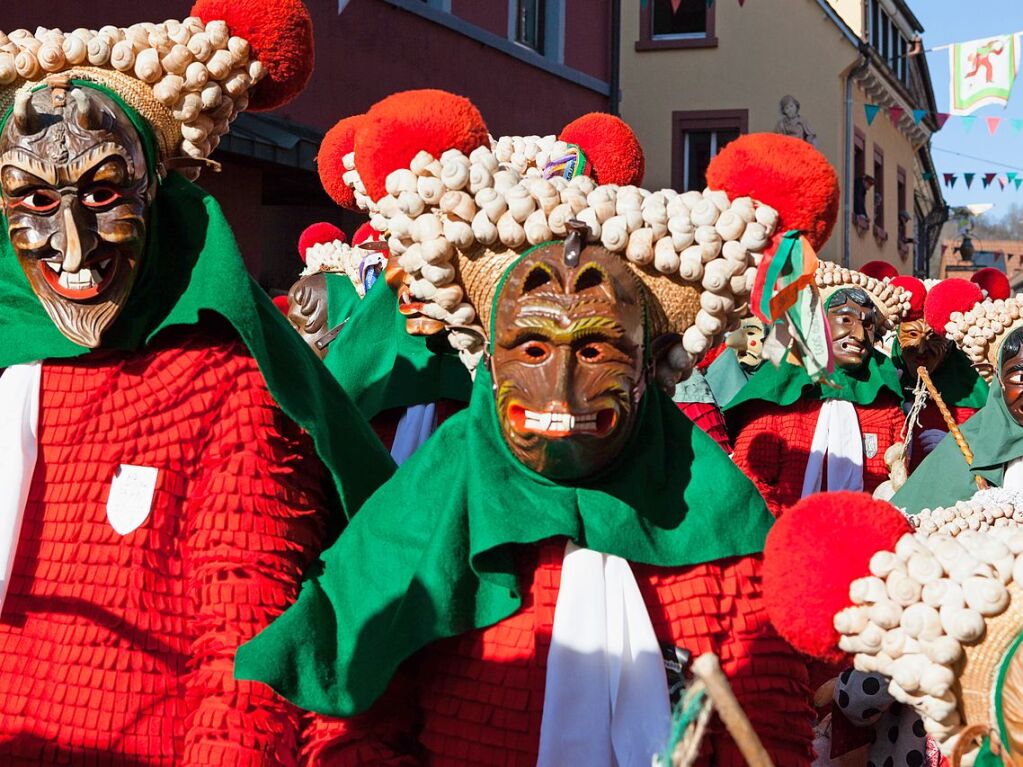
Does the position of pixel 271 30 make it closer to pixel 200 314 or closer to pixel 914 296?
pixel 200 314

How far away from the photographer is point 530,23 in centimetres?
1670

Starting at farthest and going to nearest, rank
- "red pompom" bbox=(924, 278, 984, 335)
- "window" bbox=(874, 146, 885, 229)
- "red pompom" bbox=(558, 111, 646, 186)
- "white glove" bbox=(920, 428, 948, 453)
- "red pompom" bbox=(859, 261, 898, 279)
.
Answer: "window" bbox=(874, 146, 885, 229) < "red pompom" bbox=(859, 261, 898, 279) < "red pompom" bbox=(924, 278, 984, 335) < "white glove" bbox=(920, 428, 948, 453) < "red pompom" bbox=(558, 111, 646, 186)

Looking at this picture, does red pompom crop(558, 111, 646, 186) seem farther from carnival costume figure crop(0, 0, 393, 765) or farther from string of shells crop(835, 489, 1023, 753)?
string of shells crop(835, 489, 1023, 753)

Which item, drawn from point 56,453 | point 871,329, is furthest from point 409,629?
point 871,329

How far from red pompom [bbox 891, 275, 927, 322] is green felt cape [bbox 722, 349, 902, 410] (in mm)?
825

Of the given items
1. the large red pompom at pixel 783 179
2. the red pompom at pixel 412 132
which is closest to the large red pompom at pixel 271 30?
the red pompom at pixel 412 132

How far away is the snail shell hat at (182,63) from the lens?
11.7 ft

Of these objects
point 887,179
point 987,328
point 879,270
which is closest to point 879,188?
point 887,179

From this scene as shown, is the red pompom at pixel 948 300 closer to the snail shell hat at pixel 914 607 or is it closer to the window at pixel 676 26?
the snail shell hat at pixel 914 607

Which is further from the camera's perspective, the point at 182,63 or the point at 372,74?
the point at 372,74

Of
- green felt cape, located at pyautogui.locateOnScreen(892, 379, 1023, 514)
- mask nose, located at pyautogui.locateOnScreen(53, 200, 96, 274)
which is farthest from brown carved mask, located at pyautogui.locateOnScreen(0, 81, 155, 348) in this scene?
green felt cape, located at pyautogui.locateOnScreen(892, 379, 1023, 514)

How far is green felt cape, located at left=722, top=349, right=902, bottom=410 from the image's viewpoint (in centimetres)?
728

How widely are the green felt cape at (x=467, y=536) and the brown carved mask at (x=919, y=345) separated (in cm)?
497

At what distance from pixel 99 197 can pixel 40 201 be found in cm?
13
